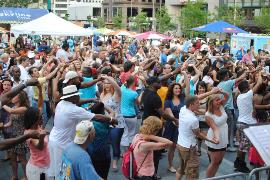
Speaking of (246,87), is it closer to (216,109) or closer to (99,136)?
(216,109)

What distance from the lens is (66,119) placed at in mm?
6027

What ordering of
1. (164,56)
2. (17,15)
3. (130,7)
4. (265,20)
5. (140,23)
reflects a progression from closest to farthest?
(164,56), (17,15), (265,20), (140,23), (130,7)

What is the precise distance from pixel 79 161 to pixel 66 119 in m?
1.64

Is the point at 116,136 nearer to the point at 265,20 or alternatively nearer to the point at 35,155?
the point at 35,155

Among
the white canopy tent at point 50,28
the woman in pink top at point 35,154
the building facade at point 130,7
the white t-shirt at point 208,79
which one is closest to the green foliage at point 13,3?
the building facade at point 130,7

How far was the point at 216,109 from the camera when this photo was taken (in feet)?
23.8

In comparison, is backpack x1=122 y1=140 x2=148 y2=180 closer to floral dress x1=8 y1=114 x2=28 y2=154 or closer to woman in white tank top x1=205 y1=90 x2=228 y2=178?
woman in white tank top x1=205 y1=90 x2=228 y2=178

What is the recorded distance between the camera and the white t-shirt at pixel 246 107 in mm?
8141

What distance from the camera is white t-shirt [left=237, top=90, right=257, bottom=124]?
8141 millimetres

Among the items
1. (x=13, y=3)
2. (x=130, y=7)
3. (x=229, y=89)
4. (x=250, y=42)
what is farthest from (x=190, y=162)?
(x=130, y=7)

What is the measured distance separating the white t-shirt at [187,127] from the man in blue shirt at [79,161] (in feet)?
7.65

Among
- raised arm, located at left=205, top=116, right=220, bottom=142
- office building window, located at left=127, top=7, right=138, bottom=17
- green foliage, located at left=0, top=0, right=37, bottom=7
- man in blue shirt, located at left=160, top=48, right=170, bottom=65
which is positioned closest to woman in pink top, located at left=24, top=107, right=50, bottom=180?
raised arm, located at left=205, top=116, right=220, bottom=142

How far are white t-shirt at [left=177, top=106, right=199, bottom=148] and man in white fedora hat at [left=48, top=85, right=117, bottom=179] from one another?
1124mm

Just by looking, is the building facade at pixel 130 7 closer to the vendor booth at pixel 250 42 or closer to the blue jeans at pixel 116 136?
the vendor booth at pixel 250 42
